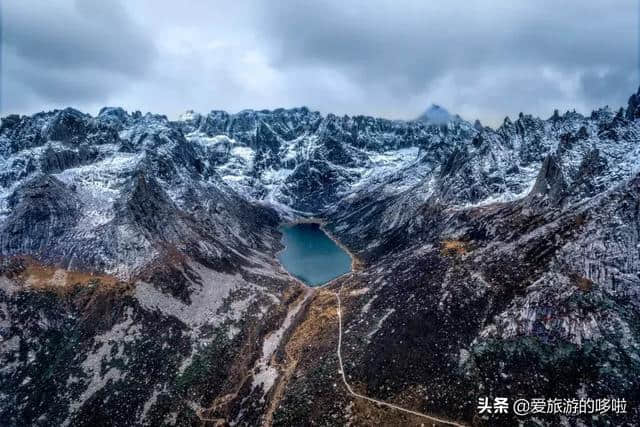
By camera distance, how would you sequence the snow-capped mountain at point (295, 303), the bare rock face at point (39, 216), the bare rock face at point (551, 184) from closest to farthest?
the snow-capped mountain at point (295, 303) → the bare rock face at point (551, 184) → the bare rock face at point (39, 216)

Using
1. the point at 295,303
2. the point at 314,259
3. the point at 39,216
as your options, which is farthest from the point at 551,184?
the point at 39,216

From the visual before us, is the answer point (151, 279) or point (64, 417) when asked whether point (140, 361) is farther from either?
point (151, 279)

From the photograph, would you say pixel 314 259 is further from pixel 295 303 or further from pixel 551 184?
pixel 551 184

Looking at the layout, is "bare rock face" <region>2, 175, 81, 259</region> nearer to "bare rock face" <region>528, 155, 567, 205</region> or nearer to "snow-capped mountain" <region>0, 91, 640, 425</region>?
"snow-capped mountain" <region>0, 91, 640, 425</region>

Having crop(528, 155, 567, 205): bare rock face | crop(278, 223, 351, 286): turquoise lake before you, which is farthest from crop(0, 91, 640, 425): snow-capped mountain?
crop(278, 223, 351, 286): turquoise lake

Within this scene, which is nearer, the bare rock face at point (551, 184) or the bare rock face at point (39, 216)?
the bare rock face at point (551, 184)

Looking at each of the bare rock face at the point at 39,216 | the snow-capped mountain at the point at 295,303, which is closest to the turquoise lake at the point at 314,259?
the snow-capped mountain at the point at 295,303

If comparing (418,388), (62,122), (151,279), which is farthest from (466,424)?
(62,122)

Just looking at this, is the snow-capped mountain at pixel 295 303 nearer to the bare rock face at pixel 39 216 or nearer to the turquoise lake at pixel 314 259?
the bare rock face at pixel 39 216
